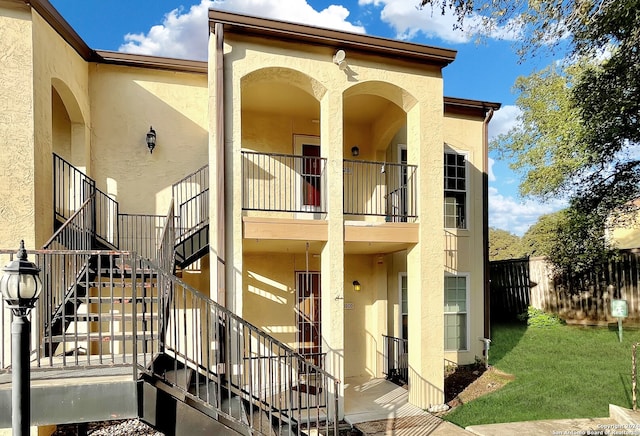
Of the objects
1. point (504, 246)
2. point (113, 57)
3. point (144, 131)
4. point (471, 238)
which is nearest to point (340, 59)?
point (144, 131)

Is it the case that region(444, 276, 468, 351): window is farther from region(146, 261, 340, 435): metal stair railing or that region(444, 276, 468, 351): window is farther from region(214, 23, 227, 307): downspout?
region(214, 23, 227, 307): downspout

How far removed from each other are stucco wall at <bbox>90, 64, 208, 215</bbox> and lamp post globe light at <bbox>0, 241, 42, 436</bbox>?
5430 millimetres

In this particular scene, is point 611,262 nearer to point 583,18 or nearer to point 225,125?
point 583,18

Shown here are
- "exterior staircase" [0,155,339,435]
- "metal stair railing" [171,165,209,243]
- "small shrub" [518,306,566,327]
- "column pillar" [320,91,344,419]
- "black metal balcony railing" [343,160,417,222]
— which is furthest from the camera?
"small shrub" [518,306,566,327]

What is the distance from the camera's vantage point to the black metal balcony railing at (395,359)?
8.69m

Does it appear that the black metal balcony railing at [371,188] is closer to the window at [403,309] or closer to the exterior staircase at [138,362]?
the window at [403,309]

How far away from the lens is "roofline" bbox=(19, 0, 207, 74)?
685 centimetres

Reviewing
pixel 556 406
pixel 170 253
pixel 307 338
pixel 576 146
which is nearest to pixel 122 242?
pixel 170 253

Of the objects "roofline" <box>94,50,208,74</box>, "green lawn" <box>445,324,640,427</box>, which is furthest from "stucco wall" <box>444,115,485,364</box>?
"roofline" <box>94,50,208,74</box>

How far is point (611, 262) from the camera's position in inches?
453

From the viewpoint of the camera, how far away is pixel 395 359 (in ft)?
29.8

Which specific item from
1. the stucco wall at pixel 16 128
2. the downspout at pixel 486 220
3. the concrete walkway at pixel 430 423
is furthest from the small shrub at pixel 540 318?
the stucco wall at pixel 16 128

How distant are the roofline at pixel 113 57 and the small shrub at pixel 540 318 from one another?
1200 cm

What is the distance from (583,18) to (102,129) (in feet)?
29.5
